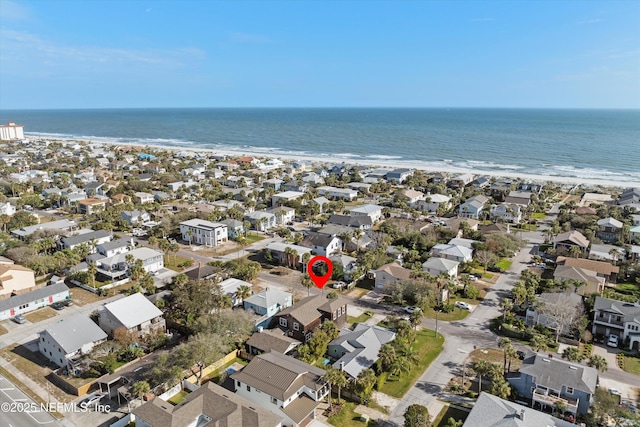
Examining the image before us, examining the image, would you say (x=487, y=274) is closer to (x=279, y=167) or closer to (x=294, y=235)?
(x=294, y=235)

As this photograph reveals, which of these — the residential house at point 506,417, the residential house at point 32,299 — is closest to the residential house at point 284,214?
the residential house at point 32,299

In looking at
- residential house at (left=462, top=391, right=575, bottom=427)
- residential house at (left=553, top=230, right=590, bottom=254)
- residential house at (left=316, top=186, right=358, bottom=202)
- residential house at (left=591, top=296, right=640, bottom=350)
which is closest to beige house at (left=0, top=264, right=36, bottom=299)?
residential house at (left=462, top=391, right=575, bottom=427)

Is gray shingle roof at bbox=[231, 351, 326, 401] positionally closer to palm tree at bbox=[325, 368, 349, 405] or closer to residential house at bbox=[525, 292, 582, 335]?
palm tree at bbox=[325, 368, 349, 405]

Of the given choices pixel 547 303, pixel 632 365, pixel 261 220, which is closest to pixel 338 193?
pixel 261 220

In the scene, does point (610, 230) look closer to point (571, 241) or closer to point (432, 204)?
point (571, 241)

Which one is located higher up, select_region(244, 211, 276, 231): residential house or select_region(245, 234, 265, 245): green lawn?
select_region(244, 211, 276, 231): residential house
